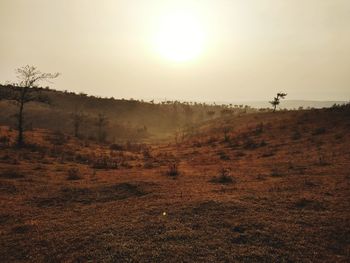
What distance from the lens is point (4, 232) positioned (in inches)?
287

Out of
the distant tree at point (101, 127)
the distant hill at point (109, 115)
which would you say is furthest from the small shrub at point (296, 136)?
the distant hill at point (109, 115)

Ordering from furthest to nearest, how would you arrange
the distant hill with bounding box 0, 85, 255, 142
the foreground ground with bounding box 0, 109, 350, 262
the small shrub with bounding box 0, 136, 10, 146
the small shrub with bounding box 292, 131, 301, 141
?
the distant hill with bounding box 0, 85, 255, 142 < the small shrub with bounding box 292, 131, 301, 141 < the small shrub with bounding box 0, 136, 10, 146 < the foreground ground with bounding box 0, 109, 350, 262

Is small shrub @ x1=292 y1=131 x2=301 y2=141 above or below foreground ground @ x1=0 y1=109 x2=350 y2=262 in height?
above

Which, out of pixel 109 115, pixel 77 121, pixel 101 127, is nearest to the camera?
pixel 77 121

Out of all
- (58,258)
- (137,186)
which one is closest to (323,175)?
(137,186)

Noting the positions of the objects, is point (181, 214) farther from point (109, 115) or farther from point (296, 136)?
point (109, 115)

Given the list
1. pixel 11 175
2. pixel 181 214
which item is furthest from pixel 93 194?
pixel 11 175

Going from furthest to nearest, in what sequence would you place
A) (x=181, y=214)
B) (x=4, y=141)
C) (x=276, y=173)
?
(x=4, y=141) → (x=276, y=173) → (x=181, y=214)

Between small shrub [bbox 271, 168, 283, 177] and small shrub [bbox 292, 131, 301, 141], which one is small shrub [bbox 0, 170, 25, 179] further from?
small shrub [bbox 292, 131, 301, 141]

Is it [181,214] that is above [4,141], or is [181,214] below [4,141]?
above

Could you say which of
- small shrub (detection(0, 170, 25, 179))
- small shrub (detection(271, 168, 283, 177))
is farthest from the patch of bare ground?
small shrub (detection(271, 168, 283, 177))

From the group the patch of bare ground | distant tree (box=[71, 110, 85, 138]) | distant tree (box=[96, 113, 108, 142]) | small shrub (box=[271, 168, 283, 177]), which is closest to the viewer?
the patch of bare ground

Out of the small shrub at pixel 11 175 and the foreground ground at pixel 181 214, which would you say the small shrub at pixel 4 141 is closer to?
the foreground ground at pixel 181 214

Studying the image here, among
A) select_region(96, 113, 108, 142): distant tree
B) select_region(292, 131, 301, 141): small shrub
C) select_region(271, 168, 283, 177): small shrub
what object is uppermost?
select_region(292, 131, 301, 141): small shrub
